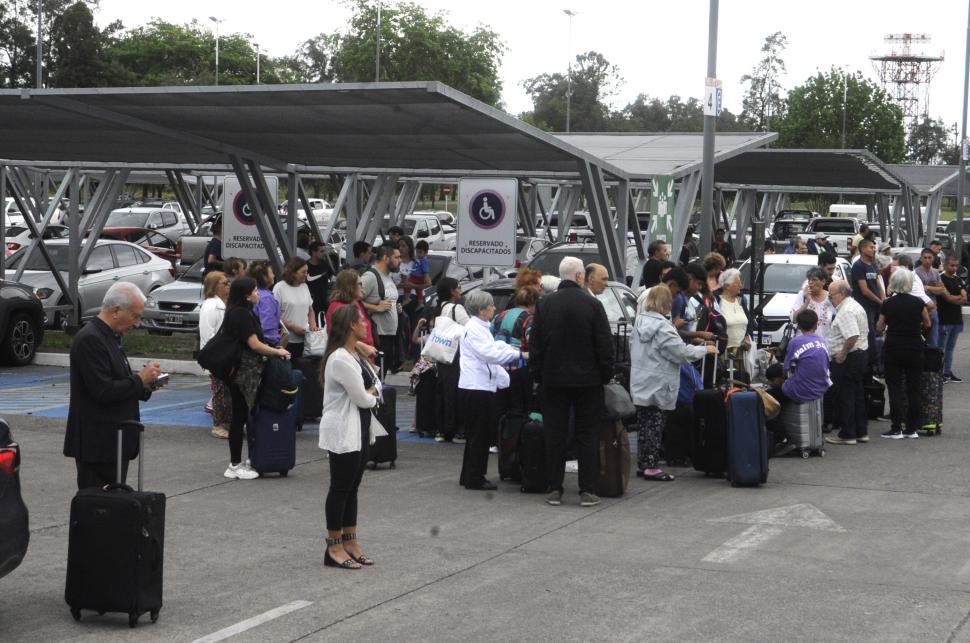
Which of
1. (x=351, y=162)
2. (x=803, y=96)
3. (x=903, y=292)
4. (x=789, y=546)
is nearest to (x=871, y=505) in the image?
(x=789, y=546)

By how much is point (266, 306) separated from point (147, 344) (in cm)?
850

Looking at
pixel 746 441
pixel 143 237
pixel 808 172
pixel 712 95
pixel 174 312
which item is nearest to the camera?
pixel 746 441

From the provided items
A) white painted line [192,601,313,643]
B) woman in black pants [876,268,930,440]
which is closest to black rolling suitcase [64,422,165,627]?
white painted line [192,601,313,643]

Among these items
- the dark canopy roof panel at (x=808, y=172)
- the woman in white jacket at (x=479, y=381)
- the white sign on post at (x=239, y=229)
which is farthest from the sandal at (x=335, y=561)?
the dark canopy roof panel at (x=808, y=172)

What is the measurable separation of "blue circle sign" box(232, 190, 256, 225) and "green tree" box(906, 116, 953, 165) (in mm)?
108780

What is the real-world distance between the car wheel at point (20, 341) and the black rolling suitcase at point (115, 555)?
12.8 m

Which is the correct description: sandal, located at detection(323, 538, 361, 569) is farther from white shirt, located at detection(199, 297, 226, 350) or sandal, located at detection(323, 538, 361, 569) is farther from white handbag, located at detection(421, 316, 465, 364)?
white shirt, located at detection(199, 297, 226, 350)

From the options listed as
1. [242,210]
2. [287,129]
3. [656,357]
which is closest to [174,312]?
[242,210]

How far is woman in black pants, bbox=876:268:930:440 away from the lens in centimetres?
1377

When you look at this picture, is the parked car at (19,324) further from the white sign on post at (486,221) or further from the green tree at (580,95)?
the green tree at (580,95)

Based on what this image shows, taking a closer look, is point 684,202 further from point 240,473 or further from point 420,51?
point 420,51

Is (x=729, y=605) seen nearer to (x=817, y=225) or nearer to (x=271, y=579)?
(x=271, y=579)

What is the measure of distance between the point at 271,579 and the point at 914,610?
3608 millimetres

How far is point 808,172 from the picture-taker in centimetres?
3272
